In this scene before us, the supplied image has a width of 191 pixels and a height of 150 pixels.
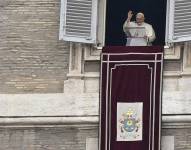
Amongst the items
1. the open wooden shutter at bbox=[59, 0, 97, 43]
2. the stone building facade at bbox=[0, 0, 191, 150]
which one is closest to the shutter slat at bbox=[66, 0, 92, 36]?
the open wooden shutter at bbox=[59, 0, 97, 43]

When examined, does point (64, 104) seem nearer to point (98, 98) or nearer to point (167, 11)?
point (98, 98)

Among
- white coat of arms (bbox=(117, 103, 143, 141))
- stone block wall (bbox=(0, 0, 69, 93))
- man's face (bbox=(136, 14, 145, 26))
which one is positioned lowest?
white coat of arms (bbox=(117, 103, 143, 141))

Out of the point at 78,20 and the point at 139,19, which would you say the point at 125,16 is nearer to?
the point at 139,19

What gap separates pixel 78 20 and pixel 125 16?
1.15 m

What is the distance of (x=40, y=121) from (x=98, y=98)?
955 mm

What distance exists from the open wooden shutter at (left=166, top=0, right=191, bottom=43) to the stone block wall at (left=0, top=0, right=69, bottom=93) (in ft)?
5.42

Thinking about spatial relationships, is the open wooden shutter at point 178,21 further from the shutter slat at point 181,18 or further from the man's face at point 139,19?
the man's face at point 139,19

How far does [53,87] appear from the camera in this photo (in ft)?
67.5

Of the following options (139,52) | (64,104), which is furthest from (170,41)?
(64,104)

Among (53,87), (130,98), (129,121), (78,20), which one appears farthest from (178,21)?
(53,87)

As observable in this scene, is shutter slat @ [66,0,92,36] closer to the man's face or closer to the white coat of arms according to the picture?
the man's face

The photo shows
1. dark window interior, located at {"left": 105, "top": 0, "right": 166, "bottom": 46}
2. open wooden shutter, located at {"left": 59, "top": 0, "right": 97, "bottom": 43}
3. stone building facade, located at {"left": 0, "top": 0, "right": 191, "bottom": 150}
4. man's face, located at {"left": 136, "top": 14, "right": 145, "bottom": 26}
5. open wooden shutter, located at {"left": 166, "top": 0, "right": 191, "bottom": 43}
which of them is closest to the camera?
stone building facade, located at {"left": 0, "top": 0, "right": 191, "bottom": 150}

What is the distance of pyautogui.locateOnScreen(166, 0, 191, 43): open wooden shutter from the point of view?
805 inches

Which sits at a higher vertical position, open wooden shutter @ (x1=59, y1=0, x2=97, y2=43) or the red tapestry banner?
open wooden shutter @ (x1=59, y1=0, x2=97, y2=43)
